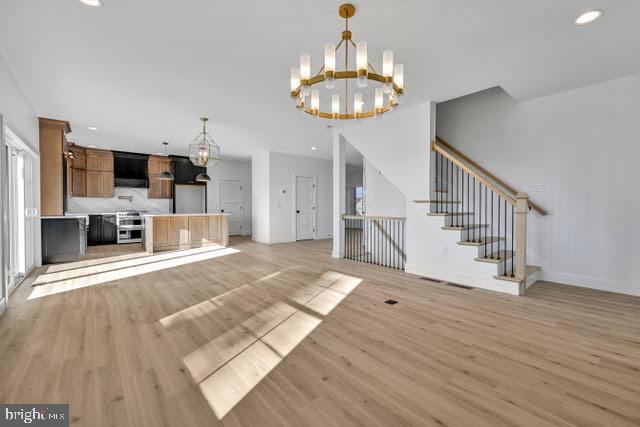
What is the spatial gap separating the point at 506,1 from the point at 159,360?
12.8 feet

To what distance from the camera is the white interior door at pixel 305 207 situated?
9.16 metres

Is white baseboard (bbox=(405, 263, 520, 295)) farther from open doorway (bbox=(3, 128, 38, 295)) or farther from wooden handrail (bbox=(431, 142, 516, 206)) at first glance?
open doorway (bbox=(3, 128, 38, 295))

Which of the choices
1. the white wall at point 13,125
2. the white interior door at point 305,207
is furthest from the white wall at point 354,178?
the white wall at point 13,125

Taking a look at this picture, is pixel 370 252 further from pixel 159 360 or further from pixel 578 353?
pixel 159 360

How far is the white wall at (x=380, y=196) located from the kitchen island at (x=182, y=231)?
4050 millimetres

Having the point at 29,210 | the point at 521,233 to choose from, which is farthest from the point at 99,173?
the point at 521,233

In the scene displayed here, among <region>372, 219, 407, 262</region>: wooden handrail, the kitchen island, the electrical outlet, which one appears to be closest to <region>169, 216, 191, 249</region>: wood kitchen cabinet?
the kitchen island

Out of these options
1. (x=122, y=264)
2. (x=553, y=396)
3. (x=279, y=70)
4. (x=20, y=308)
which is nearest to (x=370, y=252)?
(x=279, y=70)

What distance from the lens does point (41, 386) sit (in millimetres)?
1752

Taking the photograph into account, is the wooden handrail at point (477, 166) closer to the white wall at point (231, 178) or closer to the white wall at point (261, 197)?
the white wall at point (261, 197)

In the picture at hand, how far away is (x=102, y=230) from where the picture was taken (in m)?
8.19

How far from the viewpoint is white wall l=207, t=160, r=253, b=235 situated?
391 inches

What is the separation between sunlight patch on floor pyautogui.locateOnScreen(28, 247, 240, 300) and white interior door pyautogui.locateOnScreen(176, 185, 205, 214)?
3.46m

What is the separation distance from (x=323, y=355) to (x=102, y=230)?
28.9ft
